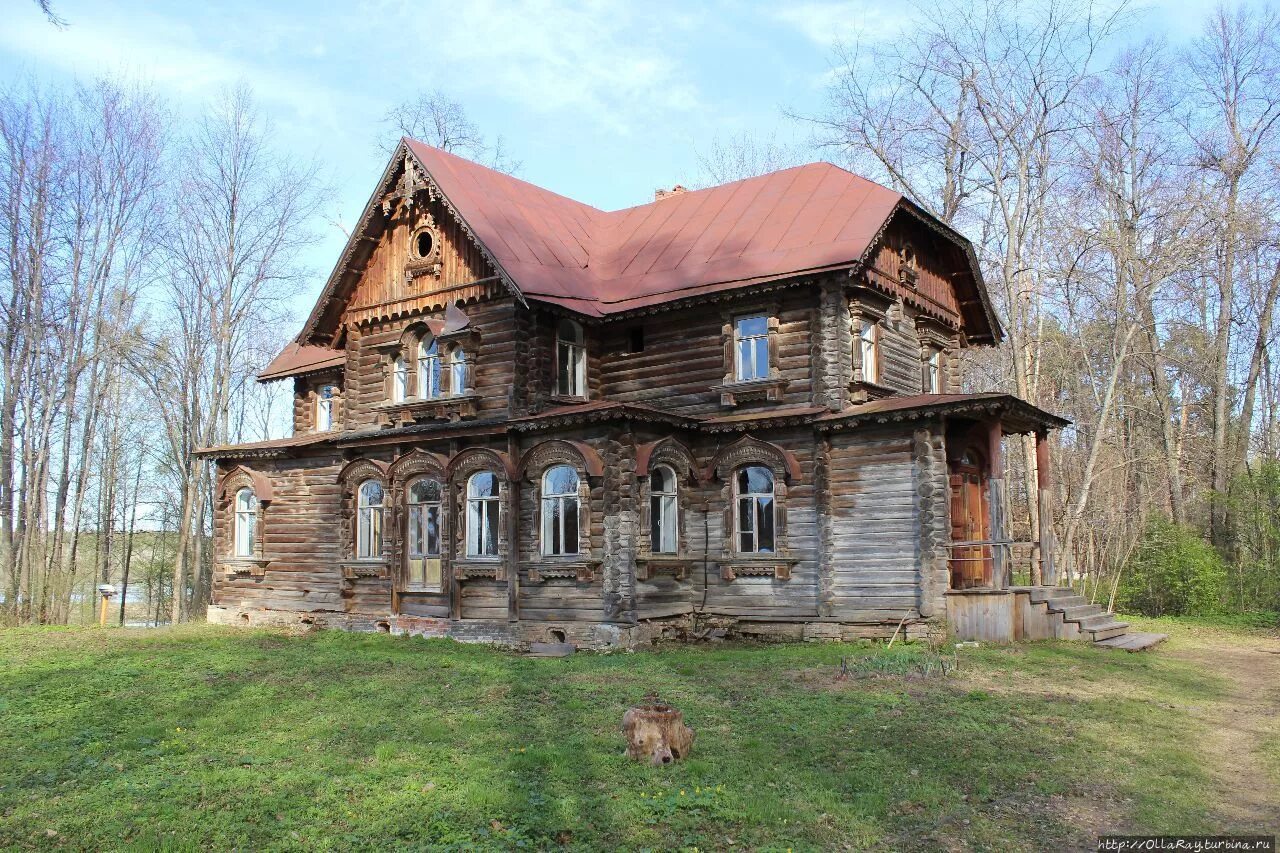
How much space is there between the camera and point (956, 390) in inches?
858

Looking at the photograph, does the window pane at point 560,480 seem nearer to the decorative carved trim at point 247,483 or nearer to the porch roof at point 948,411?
the porch roof at point 948,411

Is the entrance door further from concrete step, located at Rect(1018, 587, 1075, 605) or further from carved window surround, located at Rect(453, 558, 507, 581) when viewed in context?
carved window surround, located at Rect(453, 558, 507, 581)

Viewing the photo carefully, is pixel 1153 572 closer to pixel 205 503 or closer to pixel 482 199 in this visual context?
pixel 482 199


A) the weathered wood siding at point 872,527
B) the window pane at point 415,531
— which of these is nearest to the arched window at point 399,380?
the window pane at point 415,531

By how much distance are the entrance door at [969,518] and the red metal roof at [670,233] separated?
4798 millimetres

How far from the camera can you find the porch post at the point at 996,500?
16406 millimetres

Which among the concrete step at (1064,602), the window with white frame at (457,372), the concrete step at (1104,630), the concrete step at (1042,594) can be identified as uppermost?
the window with white frame at (457,372)

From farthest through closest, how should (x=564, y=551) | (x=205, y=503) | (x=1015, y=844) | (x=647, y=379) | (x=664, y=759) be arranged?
(x=205, y=503) → (x=647, y=379) → (x=564, y=551) → (x=664, y=759) → (x=1015, y=844)

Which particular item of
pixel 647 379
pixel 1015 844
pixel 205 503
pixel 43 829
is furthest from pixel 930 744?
pixel 205 503

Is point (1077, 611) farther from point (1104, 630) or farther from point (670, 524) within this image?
point (670, 524)

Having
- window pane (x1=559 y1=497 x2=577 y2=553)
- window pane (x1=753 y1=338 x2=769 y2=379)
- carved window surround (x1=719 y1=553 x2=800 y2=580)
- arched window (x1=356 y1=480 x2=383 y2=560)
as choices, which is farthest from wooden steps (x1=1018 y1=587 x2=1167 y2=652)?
arched window (x1=356 y1=480 x2=383 y2=560)

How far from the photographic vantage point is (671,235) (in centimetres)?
2147

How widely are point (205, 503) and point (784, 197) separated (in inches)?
1014

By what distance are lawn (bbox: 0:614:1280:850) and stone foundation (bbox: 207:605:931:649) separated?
6.58ft
